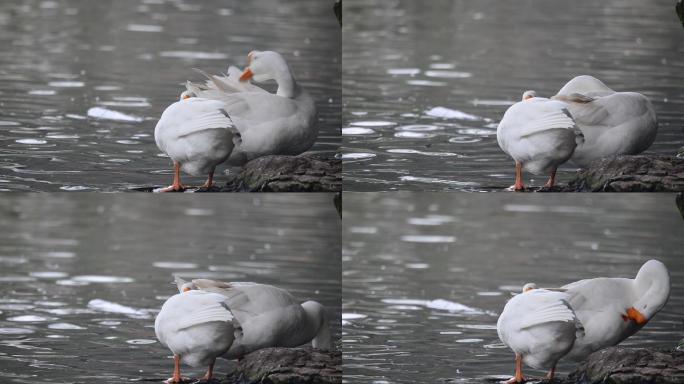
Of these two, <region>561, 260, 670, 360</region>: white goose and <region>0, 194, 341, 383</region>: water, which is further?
<region>0, 194, 341, 383</region>: water

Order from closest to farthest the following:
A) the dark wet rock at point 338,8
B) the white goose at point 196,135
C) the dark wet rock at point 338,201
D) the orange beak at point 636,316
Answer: the white goose at point 196,135, the orange beak at point 636,316, the dark wet rock at point 338,201, the dark wet rock at point 338,8

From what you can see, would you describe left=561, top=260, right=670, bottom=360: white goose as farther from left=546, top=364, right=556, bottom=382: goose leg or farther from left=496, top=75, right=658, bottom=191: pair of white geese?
left=496, top=75, right=658, bottom=191: pair of white geese

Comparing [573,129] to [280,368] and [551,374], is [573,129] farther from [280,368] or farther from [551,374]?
[280,368]

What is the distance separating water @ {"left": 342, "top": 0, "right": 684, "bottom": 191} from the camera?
400 cm

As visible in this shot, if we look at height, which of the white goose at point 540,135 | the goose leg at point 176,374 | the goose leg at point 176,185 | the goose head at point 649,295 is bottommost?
the goose leg at point 176,374

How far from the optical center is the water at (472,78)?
3996 millimetres

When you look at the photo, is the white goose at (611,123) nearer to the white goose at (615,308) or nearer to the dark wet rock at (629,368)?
the white goose at (615,308)

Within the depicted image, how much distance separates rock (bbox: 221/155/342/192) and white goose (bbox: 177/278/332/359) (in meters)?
0.28

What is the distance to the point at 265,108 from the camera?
12.4 ft

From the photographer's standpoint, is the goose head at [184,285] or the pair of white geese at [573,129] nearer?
the pair of white geese at [573,129]

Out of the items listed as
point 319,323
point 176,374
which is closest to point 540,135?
point 319,323

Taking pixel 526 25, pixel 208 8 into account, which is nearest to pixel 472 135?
pixel 526 25

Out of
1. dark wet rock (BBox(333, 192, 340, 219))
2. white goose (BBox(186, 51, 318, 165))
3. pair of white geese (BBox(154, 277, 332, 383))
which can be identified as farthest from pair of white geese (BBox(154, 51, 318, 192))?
pair of white geese (BBox(154, 277, 332, 383))

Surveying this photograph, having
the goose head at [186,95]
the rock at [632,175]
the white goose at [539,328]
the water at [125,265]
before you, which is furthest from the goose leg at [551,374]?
the goose head at [186,95]
